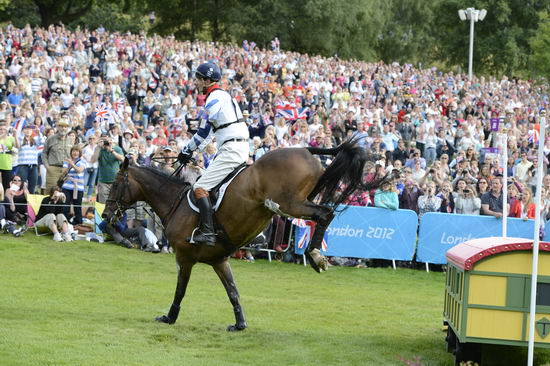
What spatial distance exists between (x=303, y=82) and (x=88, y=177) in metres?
16.2

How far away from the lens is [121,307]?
12922 mm

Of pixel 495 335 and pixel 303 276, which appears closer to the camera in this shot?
pixel 495 335

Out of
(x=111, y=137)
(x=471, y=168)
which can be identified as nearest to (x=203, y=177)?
(x=111, y=137)

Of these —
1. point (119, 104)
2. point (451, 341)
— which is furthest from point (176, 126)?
→ point (451, 341)

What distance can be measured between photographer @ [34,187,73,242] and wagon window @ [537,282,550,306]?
12501mm

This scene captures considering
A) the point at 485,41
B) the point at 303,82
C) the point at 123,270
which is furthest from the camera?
the point at 485,41

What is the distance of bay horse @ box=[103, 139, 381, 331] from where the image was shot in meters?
10.6

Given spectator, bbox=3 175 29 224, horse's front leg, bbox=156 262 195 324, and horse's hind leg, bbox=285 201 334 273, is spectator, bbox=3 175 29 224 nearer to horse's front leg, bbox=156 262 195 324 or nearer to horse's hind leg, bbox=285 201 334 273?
horse's front leg, bbox=156 262 195 324

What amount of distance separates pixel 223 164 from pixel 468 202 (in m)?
10.5

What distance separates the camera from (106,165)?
1958cm

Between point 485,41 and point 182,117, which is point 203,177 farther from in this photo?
point 485,41

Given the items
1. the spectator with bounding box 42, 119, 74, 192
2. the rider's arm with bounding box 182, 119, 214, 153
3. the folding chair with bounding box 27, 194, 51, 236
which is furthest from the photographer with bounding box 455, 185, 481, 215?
the rider's arm with bounding box 182, 119, 214, 153

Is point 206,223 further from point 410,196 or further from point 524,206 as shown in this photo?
point 524,206

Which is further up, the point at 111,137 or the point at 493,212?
the point at 111,137
